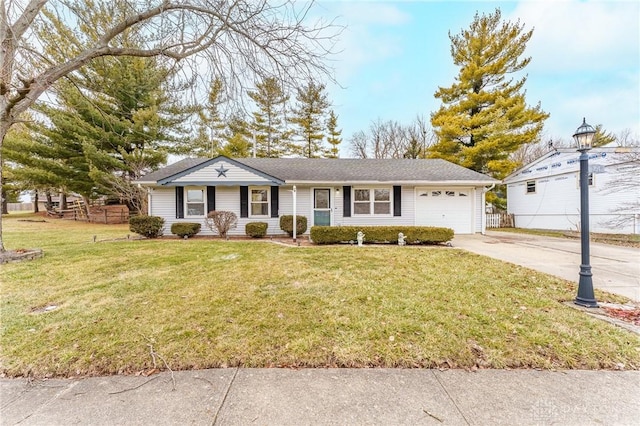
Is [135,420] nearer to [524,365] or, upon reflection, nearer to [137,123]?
[524,365]

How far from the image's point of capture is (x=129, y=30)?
7.50 metres

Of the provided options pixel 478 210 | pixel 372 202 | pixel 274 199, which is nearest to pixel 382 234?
pixel 372 202

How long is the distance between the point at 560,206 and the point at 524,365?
51.9 feet

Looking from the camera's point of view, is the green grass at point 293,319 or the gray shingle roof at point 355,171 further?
the gray shingle roof at point 355,171

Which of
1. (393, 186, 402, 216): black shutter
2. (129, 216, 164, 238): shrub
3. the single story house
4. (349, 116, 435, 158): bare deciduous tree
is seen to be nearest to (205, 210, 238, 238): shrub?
the single story house

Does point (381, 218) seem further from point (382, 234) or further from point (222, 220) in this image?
point (222, 220)

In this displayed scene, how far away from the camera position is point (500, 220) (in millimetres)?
16688

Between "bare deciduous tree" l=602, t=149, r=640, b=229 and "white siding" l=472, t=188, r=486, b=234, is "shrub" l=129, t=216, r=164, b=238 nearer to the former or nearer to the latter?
"white siding" l=472, t=188, r=486, b=234

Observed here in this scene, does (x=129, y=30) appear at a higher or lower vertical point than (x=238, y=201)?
higher

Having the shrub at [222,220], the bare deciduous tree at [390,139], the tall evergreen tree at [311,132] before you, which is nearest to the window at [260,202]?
the shrub at [222,220]

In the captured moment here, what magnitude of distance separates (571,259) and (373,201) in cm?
687

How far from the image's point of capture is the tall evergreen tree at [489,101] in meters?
16.6

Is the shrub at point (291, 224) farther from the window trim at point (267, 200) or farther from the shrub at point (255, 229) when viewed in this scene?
the window trim at point (267, 200)

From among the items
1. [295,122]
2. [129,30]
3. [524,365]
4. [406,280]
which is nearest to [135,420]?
[524,365]
